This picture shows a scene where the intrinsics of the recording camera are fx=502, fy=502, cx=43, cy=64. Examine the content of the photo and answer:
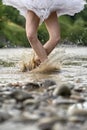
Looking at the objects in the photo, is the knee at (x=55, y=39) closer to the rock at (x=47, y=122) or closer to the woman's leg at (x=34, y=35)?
the woman's leg at (x=34, y=35)

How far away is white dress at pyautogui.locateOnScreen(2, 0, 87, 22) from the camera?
5848mm

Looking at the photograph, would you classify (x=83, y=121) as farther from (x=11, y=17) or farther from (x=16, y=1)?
(x=11, y=17)

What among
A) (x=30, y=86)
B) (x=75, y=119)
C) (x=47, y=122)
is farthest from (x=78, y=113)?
(x=30, y=86)

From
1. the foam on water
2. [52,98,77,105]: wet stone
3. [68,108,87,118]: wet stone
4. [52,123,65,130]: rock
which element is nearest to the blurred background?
the foam on water

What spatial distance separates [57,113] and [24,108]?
0.29m

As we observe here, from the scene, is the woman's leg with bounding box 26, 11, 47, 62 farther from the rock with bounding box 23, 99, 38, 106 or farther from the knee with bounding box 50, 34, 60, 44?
the rock with bounding box 23, 99, 38, 106

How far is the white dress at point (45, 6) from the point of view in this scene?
19.2ft

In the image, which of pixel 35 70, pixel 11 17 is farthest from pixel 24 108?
pixel 11 17

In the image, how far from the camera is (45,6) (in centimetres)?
588

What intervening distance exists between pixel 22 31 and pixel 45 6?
20.3 metres

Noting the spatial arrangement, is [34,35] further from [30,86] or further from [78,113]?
[78,113]

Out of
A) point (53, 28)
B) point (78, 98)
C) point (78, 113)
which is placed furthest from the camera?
point (53, 28)

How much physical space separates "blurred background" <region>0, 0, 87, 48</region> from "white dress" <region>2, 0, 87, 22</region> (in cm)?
1593

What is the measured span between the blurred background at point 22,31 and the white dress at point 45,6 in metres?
15.9
